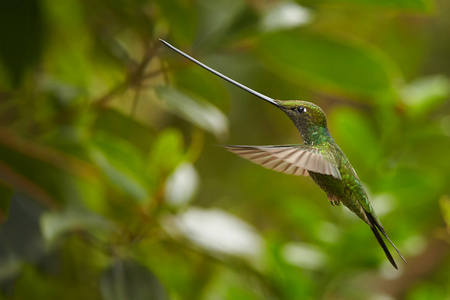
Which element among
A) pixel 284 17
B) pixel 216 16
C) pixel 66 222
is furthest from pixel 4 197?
pixel 284 17

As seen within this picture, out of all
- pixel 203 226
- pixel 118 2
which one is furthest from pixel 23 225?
pixel 118 2

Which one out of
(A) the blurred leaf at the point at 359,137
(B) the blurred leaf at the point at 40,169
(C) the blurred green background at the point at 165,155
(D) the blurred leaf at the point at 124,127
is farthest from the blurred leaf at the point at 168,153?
(A) the blurred leaf at the point at 359,137

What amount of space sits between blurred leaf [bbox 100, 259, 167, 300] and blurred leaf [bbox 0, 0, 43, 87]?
16.8 inches

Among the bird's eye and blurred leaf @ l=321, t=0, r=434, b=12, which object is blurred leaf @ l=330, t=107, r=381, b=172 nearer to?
blurred leaf @ l=321, t=0, r=434, b=12

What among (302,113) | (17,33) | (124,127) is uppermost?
(124,127)

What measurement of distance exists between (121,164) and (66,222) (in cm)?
21

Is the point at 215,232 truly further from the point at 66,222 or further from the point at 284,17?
the point at 284,17

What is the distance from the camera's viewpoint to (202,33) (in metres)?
1.36

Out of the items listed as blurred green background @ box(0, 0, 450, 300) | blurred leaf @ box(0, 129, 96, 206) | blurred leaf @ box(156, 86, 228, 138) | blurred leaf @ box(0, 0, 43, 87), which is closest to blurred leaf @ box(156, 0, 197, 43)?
blurred green background @ box(0, 0, 450, 300)

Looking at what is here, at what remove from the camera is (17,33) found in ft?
4.05

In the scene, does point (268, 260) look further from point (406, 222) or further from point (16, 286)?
point (16, 286)

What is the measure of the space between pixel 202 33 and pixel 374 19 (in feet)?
4.58

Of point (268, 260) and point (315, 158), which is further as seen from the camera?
point (268, 260)

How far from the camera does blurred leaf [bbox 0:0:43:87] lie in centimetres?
121
